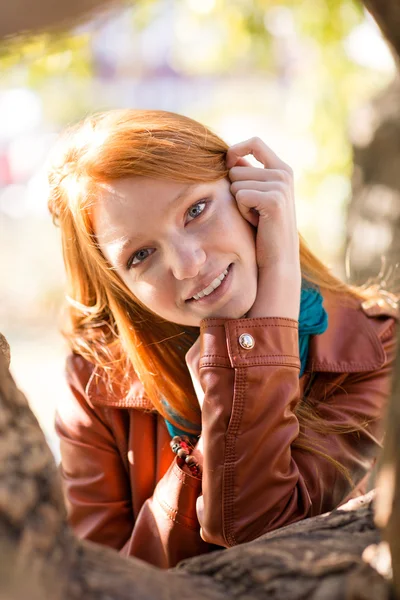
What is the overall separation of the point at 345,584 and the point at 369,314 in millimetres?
1256

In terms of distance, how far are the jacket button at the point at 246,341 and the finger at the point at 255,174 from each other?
0.46m

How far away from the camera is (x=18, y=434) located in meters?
1.01

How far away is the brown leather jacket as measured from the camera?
165 cm

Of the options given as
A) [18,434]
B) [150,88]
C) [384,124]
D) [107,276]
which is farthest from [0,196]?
[18,434]

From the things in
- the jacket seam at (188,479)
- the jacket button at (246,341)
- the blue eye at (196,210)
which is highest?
the blue eye at (196,210)

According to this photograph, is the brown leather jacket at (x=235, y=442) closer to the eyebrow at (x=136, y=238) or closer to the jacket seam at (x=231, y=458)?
the jacket seam at (x=231, y=458)

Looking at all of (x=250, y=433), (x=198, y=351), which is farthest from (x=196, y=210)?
(x=250, y=433)

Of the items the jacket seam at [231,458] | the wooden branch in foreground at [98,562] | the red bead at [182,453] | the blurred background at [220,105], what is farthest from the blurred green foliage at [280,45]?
the wooden branch in foreground at [98,562]

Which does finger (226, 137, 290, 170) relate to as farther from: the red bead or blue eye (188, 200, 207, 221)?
the red bead

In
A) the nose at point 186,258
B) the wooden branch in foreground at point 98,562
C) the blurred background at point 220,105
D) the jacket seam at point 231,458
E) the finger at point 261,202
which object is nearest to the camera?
the wooden branch in foreground at point 98,562

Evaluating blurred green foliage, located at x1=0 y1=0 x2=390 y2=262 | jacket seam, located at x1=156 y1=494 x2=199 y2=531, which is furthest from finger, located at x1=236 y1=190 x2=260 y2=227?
blurred green foliage, located at x1=0 y1=0 x2=390 y2=262

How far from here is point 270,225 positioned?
6.20 ft

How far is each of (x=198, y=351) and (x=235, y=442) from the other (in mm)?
335

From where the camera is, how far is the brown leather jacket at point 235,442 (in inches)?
65.0
